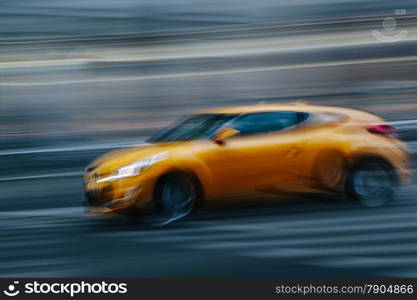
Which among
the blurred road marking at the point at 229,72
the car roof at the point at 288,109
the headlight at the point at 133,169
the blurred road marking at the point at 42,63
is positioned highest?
the blurred road marking at the point at 42,63

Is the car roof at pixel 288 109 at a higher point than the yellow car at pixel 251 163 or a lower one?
higher

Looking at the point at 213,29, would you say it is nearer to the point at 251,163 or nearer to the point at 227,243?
the point at 251,163

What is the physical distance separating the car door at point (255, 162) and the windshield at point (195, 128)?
0.14 metres

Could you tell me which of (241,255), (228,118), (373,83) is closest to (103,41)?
(373,83)

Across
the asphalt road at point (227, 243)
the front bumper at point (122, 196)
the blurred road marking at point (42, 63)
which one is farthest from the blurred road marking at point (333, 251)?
the blurred road marking at point (42, 63)

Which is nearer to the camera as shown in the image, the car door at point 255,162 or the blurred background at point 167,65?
the car door at point 255,162

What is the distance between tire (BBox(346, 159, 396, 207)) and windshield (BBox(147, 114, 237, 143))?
4.84 feet

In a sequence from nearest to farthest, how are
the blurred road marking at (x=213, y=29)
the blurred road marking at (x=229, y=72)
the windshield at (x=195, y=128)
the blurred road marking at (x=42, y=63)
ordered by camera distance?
the windshield at (x=195, y=128), the blurred road marking at (x=42, y=63), the blurred road marking at (x=229, y=72), the blurred road marking at (x=213, y=29)

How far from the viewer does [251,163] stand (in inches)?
305

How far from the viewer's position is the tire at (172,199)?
7.55 metres

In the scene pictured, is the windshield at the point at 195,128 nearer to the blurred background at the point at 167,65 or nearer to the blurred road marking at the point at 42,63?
the blurred background at the point at 167,65

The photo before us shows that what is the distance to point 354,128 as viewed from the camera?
8.20 m

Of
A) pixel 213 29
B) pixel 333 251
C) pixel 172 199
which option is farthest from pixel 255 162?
pixel 213 29

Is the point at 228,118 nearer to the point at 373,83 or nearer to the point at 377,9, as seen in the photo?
the point at 373,83
